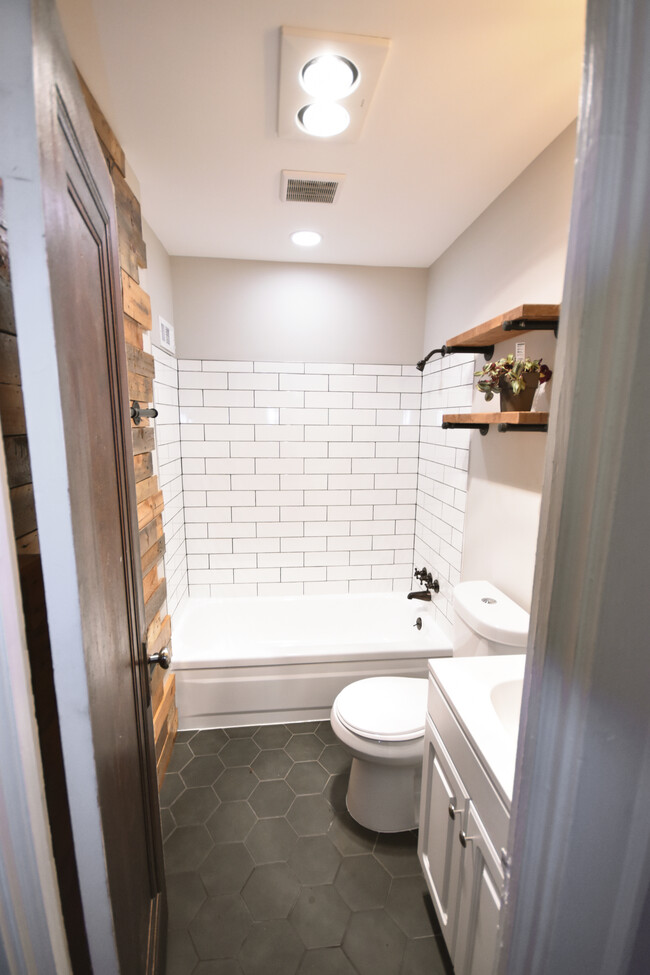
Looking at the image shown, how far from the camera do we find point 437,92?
3.91 ft

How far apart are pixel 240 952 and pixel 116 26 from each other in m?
2.56

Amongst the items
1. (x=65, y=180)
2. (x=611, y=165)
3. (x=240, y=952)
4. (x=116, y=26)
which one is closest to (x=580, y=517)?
(x=611, y=165)

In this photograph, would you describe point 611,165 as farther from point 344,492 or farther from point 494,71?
point 344,492

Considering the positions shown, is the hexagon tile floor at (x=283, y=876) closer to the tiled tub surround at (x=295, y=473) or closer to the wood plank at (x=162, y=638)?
the wood plank at (x=162, y=638)

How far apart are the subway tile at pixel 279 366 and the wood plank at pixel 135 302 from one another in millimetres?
937

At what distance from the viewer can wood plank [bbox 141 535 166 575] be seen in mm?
1642

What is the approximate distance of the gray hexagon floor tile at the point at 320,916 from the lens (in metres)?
1.28

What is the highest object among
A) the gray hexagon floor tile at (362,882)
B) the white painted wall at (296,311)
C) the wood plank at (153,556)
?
the white painted wall at (296,311)

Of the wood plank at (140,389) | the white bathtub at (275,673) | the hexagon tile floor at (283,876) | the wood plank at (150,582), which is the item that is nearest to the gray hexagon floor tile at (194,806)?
the hexagon tile floor at (283,876)

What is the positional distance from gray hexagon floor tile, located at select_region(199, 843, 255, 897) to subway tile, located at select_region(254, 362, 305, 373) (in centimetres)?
239

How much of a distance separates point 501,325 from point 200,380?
6.06ft

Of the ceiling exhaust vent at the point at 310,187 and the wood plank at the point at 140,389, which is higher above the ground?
the ceiling exhaust vent at the point at 310,187

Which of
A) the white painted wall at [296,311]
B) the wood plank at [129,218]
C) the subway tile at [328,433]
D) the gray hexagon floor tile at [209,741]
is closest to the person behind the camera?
the wood plank at [129,218]

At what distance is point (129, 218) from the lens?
5.08ft
